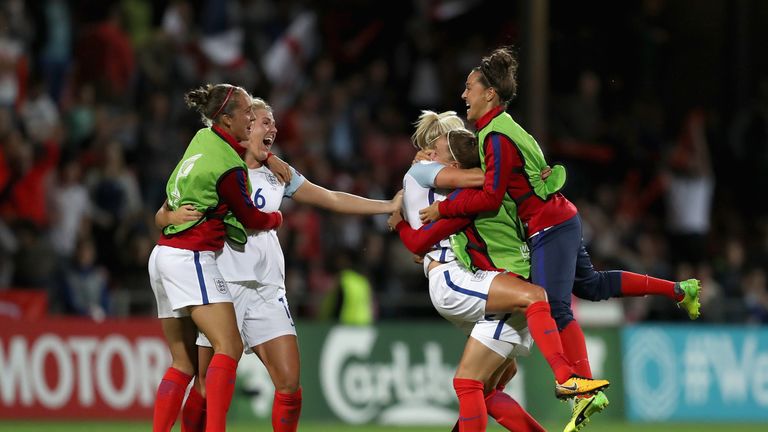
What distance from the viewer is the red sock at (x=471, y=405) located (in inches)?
319

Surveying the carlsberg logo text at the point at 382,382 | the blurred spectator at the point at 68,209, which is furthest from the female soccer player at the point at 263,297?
the blurred spectator at the point at 68,209

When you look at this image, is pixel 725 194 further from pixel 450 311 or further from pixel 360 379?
pixel 450 311

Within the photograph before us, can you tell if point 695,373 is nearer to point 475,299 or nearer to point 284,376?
point 475,299

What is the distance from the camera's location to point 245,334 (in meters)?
8.63

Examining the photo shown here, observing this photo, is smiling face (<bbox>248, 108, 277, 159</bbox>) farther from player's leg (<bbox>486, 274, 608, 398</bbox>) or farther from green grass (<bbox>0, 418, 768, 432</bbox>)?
green grass (<bbox>0, 418, 768, 432</bbox>)

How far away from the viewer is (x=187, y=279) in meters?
8.18

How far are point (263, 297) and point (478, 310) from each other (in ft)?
4.40

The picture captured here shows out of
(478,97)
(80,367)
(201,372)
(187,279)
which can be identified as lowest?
(201,372)

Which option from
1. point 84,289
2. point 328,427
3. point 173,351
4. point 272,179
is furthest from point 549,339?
point 84,289

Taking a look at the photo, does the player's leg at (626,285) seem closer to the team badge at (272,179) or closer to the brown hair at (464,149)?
the brown hair at (464,149)

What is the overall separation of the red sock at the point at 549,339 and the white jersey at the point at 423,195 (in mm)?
698

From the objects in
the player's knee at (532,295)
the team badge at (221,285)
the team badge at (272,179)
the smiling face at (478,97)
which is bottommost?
the player's knee at (532,295)

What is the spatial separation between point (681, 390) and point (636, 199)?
4070mm

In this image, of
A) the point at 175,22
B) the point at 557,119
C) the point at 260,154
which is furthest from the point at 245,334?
the point at 557,119
